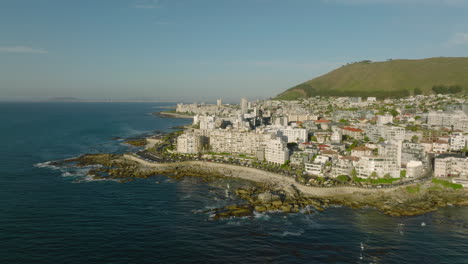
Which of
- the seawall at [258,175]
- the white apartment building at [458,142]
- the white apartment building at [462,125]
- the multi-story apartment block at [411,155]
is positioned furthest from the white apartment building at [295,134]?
the white apartment building at [462,125]

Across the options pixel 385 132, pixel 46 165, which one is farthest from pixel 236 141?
pixel 46 165

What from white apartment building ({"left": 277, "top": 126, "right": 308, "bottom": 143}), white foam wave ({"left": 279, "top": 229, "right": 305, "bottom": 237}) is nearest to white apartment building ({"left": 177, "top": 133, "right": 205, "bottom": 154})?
white apartment building ({"left": 277, "top": 126, "right": 308, "bottom": 143})

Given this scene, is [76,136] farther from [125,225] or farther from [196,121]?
[125,225]

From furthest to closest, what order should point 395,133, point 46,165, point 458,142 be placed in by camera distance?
point 395,133
point 458,142
point 46,165

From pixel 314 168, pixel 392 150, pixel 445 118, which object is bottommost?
pixel 314 168

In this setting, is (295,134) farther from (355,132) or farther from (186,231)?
(186,231)

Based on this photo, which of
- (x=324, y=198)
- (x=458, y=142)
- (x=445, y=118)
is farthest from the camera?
(x=445, y=118)

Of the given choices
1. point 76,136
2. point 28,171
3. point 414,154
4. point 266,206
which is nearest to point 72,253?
point 266,206

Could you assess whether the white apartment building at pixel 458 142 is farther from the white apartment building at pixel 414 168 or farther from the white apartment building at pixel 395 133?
the white apartment building at pixel 414 168
